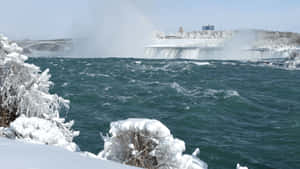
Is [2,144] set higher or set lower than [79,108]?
higher

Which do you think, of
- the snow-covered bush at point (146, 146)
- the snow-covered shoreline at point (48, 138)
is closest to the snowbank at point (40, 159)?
the snow-covered shoreline at point (48, 138)

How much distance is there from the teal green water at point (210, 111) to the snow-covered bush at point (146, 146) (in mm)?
4449

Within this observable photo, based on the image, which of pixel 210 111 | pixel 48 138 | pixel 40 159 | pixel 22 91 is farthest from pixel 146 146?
pixel 210 111

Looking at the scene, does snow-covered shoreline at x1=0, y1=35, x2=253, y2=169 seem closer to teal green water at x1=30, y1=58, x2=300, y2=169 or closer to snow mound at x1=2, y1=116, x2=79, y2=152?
snow mound at x1=2, y1=116, x2=79, y2=152

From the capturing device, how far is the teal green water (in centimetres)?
985

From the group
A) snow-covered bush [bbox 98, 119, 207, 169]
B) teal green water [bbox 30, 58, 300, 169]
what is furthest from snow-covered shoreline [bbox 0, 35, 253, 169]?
teal green water [bbox 30, 58, 300, 169]

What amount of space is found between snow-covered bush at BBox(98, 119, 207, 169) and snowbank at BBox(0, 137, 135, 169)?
107cm

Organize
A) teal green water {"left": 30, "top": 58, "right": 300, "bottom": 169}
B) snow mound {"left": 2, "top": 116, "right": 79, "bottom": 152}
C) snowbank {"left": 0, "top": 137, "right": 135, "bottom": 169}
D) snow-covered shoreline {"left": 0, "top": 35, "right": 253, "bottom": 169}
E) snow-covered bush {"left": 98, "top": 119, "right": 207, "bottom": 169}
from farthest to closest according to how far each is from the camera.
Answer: teal green water {"left": 30, "top": 58, "right": 300, "bottom": 169}
snow mound {"left": 2, "top": 116, "right": 79, "bottom": 152}
snow-covered bush {"left": 98, "top": 119, "right": 207, "bottom": 169}
snow-covered shoreline {"left": 0, "top": 35, "right": 253, "bottom": 169}
snowbank {"left": 0, "top": 137, "right": 135, "bottom": 169}

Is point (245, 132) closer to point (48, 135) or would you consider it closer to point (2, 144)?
point (48, 135)

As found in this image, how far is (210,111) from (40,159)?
1203 centimetres

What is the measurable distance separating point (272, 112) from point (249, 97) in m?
3.43

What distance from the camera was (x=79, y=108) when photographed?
51.1 ft

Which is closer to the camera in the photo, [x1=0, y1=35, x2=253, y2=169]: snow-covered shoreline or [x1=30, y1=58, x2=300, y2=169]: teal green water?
[x1=0, y1=35, x2=253, y2=169]: snow-covered shoreline

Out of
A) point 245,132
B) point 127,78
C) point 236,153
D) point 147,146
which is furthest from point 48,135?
point 127,78
